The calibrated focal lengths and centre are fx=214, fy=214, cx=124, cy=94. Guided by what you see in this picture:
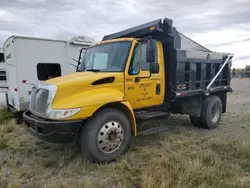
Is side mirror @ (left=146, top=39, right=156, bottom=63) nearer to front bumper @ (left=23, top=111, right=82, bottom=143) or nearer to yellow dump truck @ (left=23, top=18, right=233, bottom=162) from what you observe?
yellow dump truck @ (left=23, top=18, right=233, bottom=162)

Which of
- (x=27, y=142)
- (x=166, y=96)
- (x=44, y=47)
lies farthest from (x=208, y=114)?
(x=44, y=47)

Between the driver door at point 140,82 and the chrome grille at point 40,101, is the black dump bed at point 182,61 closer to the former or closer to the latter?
the driver door at point 140,82

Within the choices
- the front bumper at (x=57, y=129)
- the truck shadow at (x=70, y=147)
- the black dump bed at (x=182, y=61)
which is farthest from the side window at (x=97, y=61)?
the truck shadow at (x=70, y=147)

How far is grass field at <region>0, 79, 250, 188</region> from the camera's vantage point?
3012 mm

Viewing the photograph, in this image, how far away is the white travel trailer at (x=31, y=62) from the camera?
654 cm

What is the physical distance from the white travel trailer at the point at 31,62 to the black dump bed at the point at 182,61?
87.1 inches

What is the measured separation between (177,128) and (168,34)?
2.68m

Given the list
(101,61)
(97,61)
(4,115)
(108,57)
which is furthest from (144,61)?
(4,115)

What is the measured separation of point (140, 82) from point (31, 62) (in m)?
4.08

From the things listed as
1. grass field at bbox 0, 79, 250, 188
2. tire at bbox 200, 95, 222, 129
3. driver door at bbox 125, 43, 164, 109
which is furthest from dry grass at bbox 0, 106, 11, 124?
tire at bbox 200, 95, 222, 129

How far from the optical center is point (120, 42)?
14.7 ft

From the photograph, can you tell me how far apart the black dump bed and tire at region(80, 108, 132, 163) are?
1.74m

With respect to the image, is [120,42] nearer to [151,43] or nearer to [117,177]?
[151,43]

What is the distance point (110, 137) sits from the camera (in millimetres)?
3900
